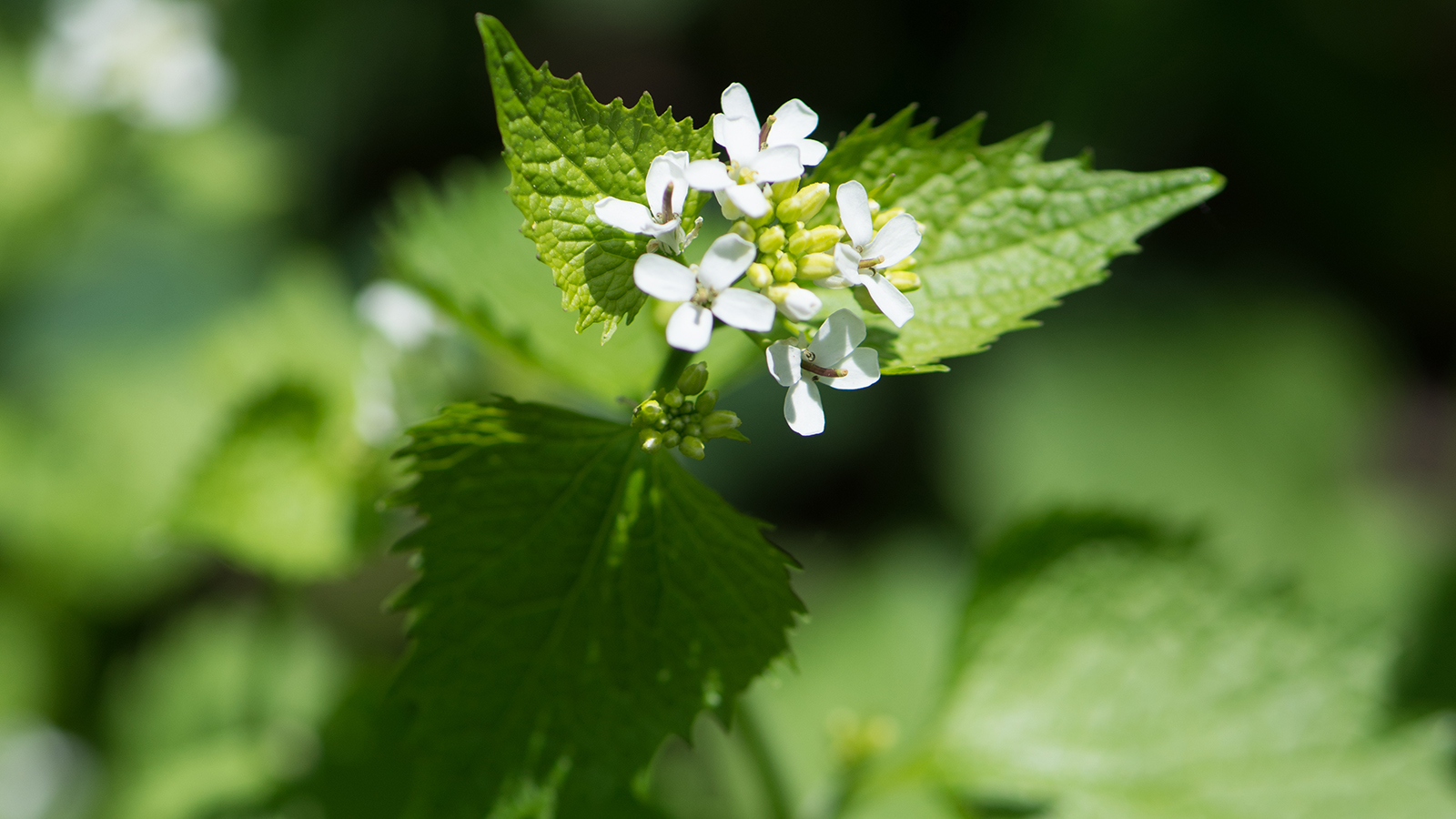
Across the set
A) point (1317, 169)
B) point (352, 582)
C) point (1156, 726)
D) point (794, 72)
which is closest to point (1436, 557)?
point (1317, 169)

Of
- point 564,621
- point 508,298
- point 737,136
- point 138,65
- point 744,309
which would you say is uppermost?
point 138,65

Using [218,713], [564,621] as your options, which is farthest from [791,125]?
[218,713]

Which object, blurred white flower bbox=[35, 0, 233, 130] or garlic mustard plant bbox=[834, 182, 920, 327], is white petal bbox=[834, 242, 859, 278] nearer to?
garlic mustard plant bbox=[834, 182, 920, 327]

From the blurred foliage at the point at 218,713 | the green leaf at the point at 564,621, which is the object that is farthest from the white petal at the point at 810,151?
the blurred foliage at the point at 218,713

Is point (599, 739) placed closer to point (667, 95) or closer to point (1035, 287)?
point (1035, 287)

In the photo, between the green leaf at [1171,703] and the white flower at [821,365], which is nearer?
the white flower at [821,365]

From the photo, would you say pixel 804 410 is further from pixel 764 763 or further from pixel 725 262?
pixel 764 763

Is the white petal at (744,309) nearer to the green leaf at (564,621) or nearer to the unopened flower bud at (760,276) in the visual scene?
the unopened flower bud at (760,276)
